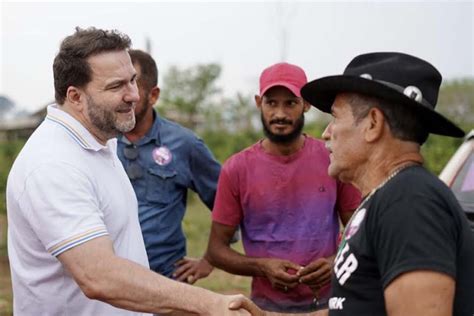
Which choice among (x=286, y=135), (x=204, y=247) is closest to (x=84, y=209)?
(x=286, y=135)

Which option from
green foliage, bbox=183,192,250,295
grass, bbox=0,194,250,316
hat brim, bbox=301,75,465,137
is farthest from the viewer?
green foliage, bbox=183,192,250,295

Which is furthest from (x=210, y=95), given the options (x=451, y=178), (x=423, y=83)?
(x=423, y=83)

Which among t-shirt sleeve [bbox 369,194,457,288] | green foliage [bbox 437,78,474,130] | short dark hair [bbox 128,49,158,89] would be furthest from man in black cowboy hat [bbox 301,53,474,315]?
green foliage [bbox 437,78,474,130]

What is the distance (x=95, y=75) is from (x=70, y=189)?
1.84 feet

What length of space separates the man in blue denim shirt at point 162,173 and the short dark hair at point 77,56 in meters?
1.28

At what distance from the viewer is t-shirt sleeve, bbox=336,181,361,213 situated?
3.98 meters

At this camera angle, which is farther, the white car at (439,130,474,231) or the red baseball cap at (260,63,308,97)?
the white car at (439,130,474,231)

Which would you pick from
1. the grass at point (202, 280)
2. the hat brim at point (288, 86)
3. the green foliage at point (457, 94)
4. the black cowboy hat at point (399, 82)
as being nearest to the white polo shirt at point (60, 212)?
the black cowboy hat at point (399, 82)

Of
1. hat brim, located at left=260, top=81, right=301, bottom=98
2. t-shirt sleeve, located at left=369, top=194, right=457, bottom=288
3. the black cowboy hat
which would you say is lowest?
t-shirt sleeve, located at left=369, top=194, right=457, bottom=288

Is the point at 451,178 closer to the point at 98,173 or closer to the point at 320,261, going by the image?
the point at 320,261

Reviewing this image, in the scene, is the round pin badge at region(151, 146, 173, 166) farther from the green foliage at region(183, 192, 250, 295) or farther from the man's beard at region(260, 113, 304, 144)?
the green foliage at region(183, 192, 250, 295)

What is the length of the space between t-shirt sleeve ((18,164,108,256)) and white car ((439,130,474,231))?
2.54 meters

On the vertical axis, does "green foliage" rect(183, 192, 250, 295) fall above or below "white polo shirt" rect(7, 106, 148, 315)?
below

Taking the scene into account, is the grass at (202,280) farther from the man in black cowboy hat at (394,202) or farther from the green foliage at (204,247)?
the man in black cowboy hat at (394,202)
